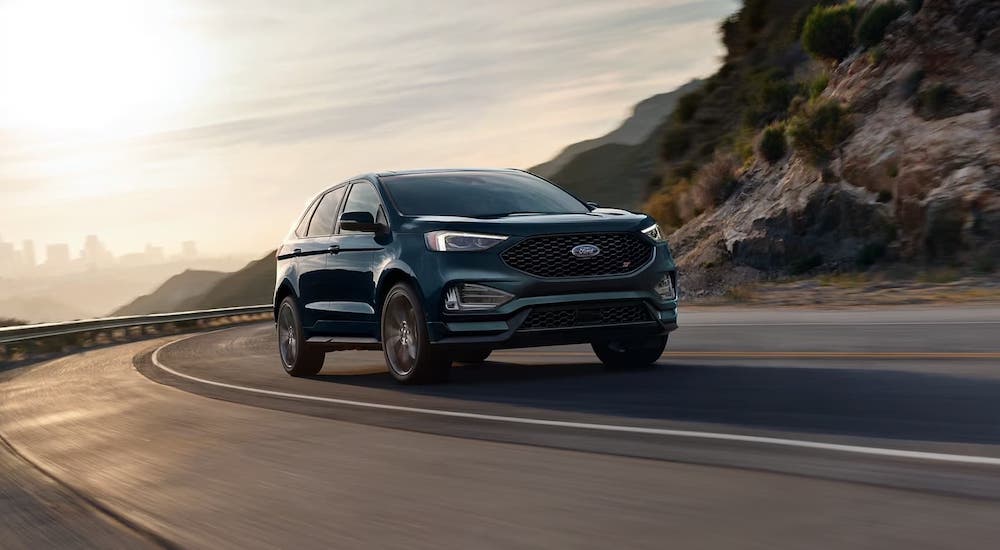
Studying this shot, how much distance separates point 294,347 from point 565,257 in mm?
4252

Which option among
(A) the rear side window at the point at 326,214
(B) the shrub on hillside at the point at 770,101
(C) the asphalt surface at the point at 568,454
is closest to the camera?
(C) the asphalt surface at the point at 568,454

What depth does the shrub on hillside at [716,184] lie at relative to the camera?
106 ft

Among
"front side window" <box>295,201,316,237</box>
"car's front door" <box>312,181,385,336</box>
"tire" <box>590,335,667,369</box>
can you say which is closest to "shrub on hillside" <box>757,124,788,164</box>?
"front side window" <box>295,201,316,237</box>

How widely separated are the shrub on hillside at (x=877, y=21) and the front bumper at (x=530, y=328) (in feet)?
71.9

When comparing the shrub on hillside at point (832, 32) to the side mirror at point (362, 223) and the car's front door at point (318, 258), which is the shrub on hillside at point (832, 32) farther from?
the side mirror at point (362, 223)

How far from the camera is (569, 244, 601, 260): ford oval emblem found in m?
10.0

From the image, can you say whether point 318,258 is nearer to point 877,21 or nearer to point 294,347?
point 294,347

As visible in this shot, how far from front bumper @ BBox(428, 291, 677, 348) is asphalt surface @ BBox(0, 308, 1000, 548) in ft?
1.32

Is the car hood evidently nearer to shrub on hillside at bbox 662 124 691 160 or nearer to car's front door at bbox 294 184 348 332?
car's front door at bbox 294 184 348 332

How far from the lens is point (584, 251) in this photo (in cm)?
1002

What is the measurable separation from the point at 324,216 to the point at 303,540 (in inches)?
323

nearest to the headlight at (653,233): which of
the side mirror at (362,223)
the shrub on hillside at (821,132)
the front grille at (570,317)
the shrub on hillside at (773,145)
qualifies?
the front grille at (570,317)

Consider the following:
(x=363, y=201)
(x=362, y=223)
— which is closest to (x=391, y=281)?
(x=362, y=223)

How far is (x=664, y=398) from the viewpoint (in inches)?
339
